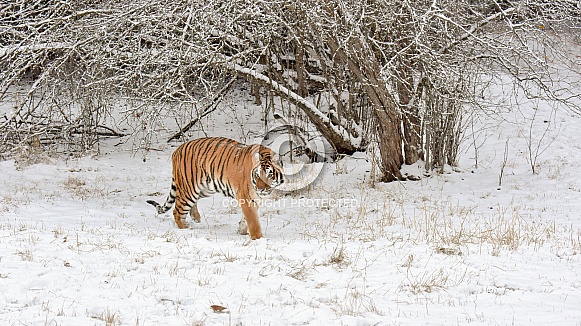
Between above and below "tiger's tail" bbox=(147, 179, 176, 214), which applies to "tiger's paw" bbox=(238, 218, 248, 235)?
below

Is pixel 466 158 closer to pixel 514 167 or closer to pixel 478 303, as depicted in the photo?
pixel 514 167

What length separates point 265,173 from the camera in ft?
19.1

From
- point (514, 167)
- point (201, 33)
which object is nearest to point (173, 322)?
point (201, 33)

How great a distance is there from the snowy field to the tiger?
0.88 feet

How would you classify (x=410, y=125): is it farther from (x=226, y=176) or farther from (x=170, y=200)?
(x=170, y=200)

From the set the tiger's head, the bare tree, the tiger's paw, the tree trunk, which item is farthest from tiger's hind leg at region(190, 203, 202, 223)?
the tree trunk

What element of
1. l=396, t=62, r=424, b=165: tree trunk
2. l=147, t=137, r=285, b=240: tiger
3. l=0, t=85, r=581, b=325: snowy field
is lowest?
l=0, t=85, r=581, b=325: snowy field

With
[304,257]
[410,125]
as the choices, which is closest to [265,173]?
[304,257]

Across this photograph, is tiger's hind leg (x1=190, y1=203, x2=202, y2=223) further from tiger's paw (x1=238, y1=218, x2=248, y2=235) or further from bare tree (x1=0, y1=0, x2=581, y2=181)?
bare tree (x1=0, y1=0, x2=581, y2=181)

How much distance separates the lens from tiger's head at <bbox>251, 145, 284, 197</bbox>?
19.0 feet

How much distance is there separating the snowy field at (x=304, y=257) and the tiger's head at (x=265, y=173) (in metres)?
0.54

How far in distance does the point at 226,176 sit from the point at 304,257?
1698 mm

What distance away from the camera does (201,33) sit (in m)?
7.33

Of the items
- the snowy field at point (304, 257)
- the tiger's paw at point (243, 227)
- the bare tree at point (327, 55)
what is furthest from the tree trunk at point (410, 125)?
the tiger's paw at point (243, 227)
